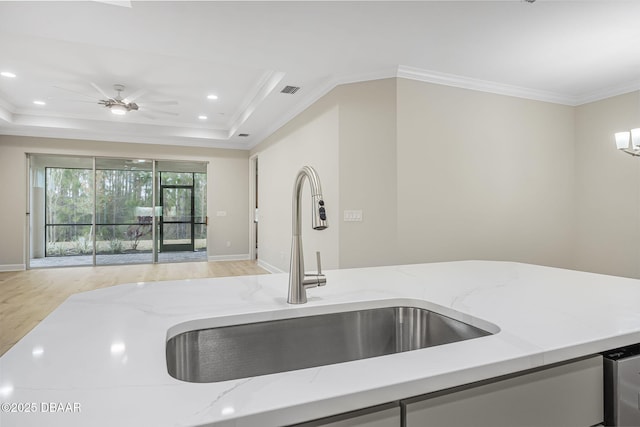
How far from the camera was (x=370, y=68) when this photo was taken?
3645 millimetres

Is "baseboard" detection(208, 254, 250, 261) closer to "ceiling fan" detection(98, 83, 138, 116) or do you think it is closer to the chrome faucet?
"ceiling fan" detection(98, 83, 138, 116)

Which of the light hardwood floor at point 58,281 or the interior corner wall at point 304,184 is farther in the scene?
the interior corner wall at point 304,184

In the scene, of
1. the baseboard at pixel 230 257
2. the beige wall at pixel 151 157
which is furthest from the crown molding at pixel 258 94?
the baseboard at pixel 230 257

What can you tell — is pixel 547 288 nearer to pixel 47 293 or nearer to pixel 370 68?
pixel 370 68

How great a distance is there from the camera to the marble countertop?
497 mm

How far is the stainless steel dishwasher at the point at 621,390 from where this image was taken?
0.77 metres

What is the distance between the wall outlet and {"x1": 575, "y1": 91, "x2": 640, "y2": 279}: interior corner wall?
3044mm

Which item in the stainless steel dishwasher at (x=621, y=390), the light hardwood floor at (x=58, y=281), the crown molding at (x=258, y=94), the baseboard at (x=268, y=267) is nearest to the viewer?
the stainless steel dishwasher at (x=621, y=390)

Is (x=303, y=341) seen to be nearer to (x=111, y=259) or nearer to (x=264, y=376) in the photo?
(x=264, y=376)

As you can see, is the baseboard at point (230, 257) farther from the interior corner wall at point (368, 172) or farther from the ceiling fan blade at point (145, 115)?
the interior corner wall at point (368, 172)

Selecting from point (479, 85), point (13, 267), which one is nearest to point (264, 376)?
point (479, 85)

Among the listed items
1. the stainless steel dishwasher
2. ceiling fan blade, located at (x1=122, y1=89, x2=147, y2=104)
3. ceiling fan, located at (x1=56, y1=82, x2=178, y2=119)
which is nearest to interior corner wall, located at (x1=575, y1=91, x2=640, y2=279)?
the stainless steel dishwasher

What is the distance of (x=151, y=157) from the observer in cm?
721

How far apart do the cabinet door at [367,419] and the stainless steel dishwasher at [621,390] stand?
1.80 ft
